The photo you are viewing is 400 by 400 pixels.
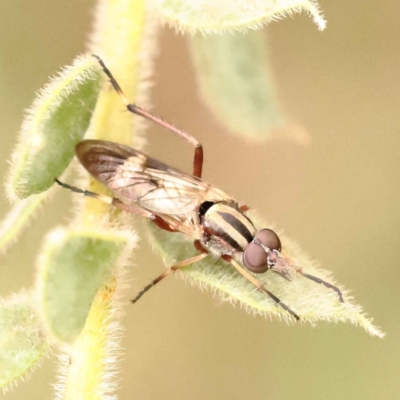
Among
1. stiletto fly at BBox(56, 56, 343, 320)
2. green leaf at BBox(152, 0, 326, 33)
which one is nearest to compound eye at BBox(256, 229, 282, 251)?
stiletto fly at BBox(56, 56, 343, 320)

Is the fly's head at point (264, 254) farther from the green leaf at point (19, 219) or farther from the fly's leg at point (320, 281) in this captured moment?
the green leaf at point (19, 219)

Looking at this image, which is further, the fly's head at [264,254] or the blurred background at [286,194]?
the blurred background at [286,194]

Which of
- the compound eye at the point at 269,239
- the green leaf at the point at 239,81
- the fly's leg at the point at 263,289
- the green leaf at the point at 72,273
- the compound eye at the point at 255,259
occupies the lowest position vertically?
the green leaf at the point at 72,273

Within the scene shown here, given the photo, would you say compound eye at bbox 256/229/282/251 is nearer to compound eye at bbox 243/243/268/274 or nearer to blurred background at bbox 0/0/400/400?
Answer: compound eye at bbox 243/243/268/274

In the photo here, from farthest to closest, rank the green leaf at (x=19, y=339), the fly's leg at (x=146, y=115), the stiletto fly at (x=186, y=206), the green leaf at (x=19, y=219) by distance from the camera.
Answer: the stiletto fly at (x=186, y=206), the green leaf at (x=19, y=219), the fly's leg at (x=146, y=115), the green leaf at (x=19, y=339)

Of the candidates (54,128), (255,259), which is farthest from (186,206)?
(54,128)

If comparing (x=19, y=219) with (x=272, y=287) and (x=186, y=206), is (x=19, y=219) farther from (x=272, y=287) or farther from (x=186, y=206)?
(x=272, y=287)

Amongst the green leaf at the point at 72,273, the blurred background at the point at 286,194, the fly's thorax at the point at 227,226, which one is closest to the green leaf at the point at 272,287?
the fly's thorax at the point at 227,226

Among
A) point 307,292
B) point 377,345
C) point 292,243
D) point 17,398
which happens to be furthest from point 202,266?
point 377,345
